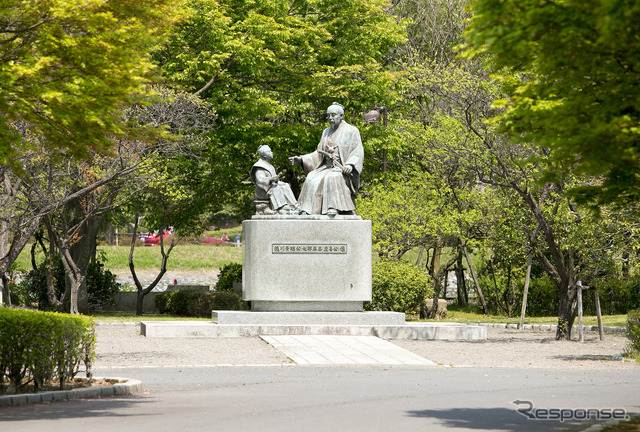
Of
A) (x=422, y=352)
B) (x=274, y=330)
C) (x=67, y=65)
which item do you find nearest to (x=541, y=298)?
(x=274, y=330)

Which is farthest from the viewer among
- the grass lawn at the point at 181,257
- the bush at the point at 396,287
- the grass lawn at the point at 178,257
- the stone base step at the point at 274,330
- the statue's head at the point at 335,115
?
the grass lawn at the point at 181,257

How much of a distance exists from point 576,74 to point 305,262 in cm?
1193

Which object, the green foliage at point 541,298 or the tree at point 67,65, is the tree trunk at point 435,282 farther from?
the tree at point 67,65

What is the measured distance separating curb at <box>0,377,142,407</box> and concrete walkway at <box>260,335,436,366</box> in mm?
3854

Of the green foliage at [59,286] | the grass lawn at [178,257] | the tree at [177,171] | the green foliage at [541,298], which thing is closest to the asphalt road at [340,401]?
the tree at [177,171]

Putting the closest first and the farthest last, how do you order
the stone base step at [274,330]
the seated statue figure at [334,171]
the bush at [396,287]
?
the stone base step at [274,330]
the seated statue figure at [334,171]
the bush at [396,287]

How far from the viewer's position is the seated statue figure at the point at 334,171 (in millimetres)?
18734

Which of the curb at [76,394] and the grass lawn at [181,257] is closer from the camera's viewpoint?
the curb at [76,394]

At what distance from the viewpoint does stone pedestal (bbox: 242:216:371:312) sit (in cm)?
1833

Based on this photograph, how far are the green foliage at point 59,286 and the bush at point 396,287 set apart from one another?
951 cm

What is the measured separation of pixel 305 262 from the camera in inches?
724

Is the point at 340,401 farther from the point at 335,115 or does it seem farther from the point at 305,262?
the point at 335,115

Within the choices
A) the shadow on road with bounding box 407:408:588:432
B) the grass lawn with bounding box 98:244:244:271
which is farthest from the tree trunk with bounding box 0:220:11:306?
the grass lawn with bounding box 98:244:244:271

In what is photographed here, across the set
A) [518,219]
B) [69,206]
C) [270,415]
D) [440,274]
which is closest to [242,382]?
[270,415]
